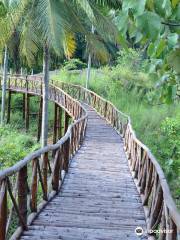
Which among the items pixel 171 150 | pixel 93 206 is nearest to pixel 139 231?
pixel 93 206

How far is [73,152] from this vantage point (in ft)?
37.3

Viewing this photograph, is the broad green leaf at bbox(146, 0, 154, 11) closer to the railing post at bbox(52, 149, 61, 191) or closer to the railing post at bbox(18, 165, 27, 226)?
the railing post at bbox(18, 165, 27, 226)

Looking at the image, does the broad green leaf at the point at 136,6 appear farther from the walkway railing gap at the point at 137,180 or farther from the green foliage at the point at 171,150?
the green foliage at the point at 171,150

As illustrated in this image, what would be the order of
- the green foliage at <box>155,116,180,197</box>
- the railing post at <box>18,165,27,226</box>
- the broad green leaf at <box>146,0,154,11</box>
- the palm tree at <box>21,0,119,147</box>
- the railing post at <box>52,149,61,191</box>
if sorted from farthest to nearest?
1. the green foliage at <box>155,116,180,197</box>
2. the palm tree at <box>21,0,119,147</box>
3. the railing post at <box>52,149,61,191</box>
4. the railing post at <box>18,165,27,226</box>
5. the broad green leaf at <box>146,0,154,11</box>

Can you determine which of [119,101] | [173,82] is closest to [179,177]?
[173,82]

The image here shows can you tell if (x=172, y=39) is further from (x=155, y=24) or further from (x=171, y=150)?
(x=171, y=150)

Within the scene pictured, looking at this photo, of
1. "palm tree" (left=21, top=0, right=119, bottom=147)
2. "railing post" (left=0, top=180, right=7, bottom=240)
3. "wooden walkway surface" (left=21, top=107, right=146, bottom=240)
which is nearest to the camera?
"railing post" (left=0, top=180, right=7, bottom=240)

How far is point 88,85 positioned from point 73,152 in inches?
703

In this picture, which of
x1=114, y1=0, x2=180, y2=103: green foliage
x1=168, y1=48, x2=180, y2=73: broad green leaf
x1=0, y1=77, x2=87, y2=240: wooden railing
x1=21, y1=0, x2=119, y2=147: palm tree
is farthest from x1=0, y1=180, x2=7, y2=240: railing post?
x1=21, y1=0, x2=119, y2=147: palm tree

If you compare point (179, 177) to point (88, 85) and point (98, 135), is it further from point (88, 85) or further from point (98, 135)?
point (88, 85)

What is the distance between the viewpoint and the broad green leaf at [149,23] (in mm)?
1416

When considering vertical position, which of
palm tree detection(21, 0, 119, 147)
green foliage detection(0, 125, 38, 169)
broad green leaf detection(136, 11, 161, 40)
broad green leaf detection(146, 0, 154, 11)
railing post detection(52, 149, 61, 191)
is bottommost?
green foliage detection(0, 125, 38, 169)

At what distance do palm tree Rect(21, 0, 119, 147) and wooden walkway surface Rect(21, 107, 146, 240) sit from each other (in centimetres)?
369

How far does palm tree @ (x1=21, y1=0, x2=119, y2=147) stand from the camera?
1189 centimetres
